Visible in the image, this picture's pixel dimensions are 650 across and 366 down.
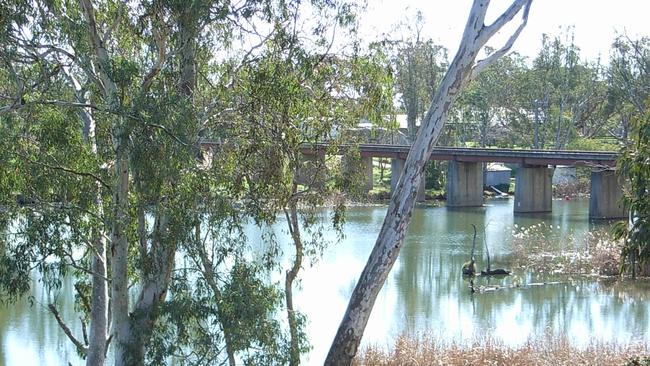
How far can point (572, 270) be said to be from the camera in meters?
20.7

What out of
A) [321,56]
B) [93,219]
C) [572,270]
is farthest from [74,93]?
[572,270]

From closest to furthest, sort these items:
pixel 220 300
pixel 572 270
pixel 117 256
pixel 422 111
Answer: pixel 220 300 < pixel 117 256 < pixel 572 270 < pixel 422 111

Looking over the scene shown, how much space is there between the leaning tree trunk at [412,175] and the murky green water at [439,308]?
3.29 m

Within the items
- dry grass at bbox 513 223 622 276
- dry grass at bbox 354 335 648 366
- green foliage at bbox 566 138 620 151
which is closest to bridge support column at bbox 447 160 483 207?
green foliage at bbox 566 138 620 151

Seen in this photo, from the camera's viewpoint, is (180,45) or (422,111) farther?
(422,111)

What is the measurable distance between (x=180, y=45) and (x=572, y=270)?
550 inches

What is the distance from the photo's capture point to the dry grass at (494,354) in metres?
10.9

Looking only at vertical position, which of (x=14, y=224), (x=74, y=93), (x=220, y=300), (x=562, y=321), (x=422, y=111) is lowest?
(x=562, y=321)

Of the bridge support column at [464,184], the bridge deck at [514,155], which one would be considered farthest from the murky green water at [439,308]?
the bridge support column at [464,184]

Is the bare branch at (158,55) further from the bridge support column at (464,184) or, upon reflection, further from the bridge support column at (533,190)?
the bridge support column at (464,184)

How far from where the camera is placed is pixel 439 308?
56.1 ft

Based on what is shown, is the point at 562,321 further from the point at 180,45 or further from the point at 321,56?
the point at 180,45

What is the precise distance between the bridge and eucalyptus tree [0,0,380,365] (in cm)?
1927

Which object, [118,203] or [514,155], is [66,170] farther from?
[514,155]
